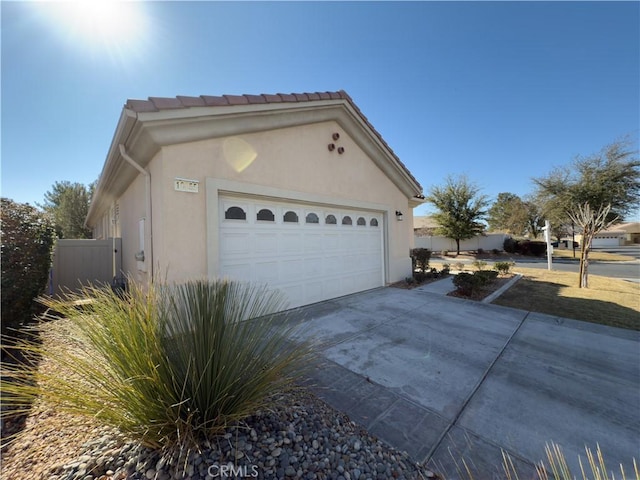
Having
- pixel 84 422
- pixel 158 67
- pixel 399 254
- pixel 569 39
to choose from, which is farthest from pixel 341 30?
pixel 84 422

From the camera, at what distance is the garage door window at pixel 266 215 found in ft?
20.0

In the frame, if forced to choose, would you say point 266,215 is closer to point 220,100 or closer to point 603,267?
point 220,100

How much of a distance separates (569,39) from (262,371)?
12918mm

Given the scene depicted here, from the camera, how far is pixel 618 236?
48.6 meters

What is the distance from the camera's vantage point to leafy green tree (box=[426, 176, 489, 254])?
24.4 meters

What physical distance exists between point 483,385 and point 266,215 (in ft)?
17.5

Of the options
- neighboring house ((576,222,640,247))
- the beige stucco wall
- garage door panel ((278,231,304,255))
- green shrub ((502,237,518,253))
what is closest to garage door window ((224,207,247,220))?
the beige stucco wall

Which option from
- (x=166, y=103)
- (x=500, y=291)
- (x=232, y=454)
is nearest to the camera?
(x=232, y=454)

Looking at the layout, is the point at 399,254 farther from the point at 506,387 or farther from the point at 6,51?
the point at 6,51

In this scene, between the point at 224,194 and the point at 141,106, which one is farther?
Result: the point at 224,194

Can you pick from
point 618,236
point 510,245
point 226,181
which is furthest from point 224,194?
point 618,236

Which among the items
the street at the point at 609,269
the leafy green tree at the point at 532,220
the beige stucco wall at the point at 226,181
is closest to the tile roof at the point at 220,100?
the beige stucco wall at the point at 226,181

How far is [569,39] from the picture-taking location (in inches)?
312

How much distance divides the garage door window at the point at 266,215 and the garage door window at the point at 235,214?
0.38 meters
